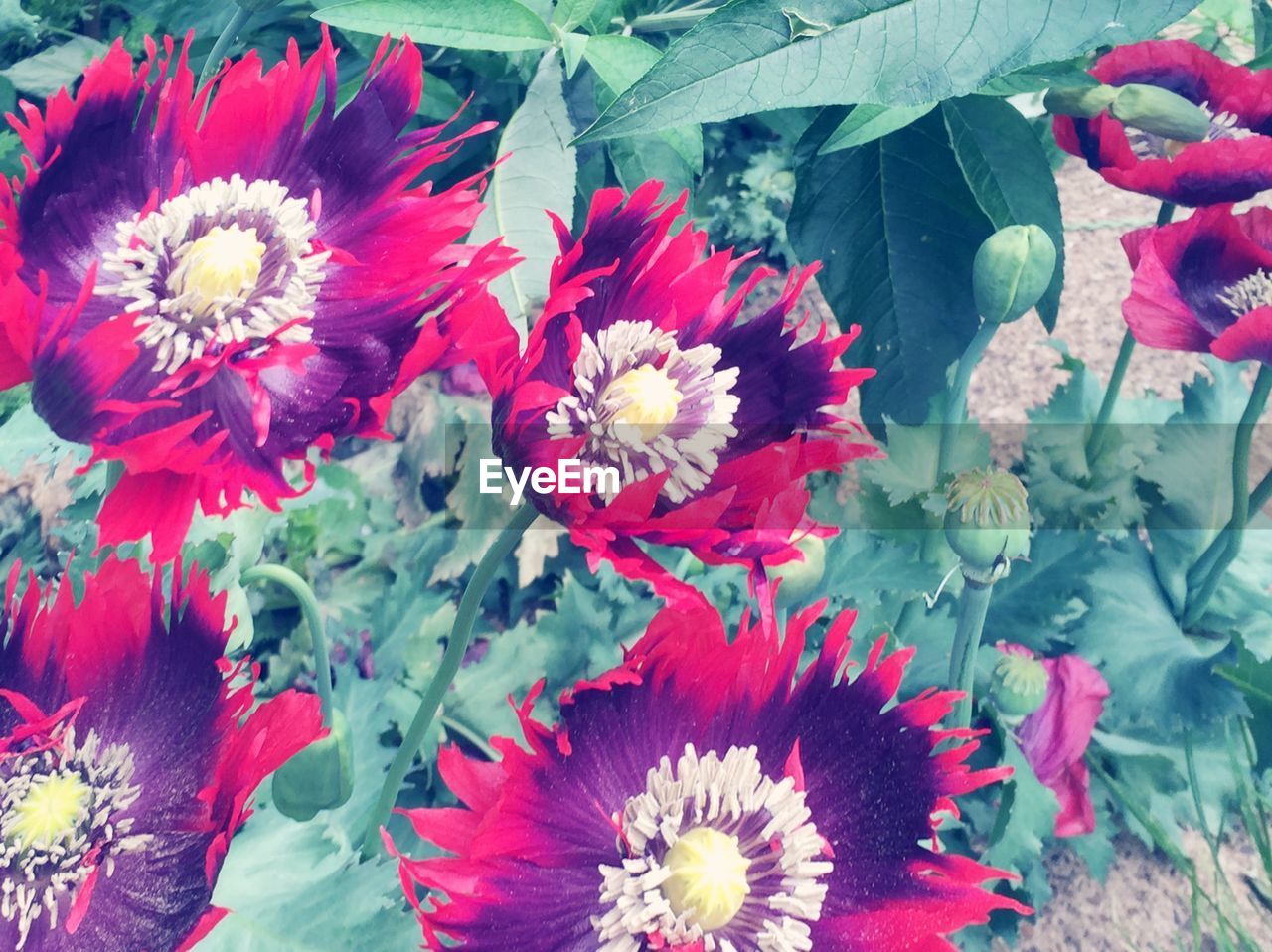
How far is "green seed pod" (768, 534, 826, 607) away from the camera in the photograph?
0.49 metres

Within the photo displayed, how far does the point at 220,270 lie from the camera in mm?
416

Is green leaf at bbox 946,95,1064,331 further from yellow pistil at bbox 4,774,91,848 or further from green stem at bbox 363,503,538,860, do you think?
yellow pistil at bbox 4,774,91,848

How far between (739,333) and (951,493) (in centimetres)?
13

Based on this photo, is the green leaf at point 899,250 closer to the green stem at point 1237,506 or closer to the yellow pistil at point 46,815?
the green stem at point 1237,506

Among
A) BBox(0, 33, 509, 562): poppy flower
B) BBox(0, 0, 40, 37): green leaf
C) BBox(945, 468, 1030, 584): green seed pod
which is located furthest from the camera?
BBox(0, 0, 40, 37): green leaf

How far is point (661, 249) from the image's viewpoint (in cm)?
44

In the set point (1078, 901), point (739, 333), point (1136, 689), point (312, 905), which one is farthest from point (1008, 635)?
point (312, 905)

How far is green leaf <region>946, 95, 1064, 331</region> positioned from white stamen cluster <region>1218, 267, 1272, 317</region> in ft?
0.29

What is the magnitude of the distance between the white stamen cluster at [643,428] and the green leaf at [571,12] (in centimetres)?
25

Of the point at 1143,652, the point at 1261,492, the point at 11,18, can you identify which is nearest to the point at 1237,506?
the point at 1261,492

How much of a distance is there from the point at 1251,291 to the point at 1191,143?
0.29 ft

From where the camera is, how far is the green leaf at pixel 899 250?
63 cm

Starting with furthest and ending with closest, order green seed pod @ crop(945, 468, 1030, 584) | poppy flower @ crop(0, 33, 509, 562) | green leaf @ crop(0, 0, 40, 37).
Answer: green leaf @ crop(0, 0, 40, 37), green seed pod @ crop(945, 468, 1030, 584), poppy flower @ crop(0, 33, 509, 562)

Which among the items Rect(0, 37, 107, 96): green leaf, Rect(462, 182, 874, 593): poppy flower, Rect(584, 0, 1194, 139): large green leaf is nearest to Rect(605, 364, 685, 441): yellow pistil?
Rect(462, 182, 874, 593): poppy flower
